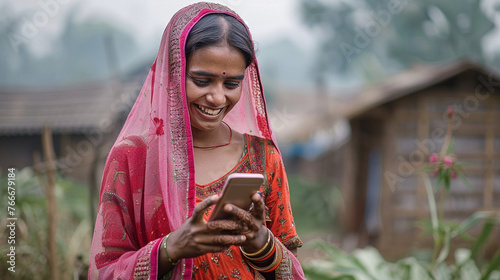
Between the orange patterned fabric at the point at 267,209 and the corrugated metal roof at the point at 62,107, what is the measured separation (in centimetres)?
813

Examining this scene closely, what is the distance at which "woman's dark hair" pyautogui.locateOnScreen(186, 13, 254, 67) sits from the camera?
61.0 inches

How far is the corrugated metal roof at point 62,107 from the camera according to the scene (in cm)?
986

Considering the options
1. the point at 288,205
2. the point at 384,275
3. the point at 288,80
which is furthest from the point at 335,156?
the point at 288,80

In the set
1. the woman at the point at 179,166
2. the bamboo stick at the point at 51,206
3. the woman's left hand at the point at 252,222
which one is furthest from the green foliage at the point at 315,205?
the woman's left hand at the point at 252,222

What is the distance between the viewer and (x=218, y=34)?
1.55m

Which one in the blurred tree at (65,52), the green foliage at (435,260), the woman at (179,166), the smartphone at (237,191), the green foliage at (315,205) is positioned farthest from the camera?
the blurred tree at (65,52)

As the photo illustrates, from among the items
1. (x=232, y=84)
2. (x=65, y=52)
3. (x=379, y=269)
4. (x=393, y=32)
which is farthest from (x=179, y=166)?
(x=65, y=52)

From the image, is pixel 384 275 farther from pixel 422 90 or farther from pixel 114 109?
pixel 114 109

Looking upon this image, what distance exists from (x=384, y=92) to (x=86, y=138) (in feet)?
18.2

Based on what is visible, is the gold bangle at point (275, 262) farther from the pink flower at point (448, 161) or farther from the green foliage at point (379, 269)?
the green foliage at point (379, 269)

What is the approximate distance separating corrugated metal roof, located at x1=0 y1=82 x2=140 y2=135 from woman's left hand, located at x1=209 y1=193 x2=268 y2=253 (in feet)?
27.5

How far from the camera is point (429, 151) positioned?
8.16 metres

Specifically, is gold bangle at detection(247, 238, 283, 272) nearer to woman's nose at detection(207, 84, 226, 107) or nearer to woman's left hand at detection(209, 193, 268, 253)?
woman's left hand at detection(209, 193, 268, 253)

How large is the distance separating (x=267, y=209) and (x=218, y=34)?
57 cm
